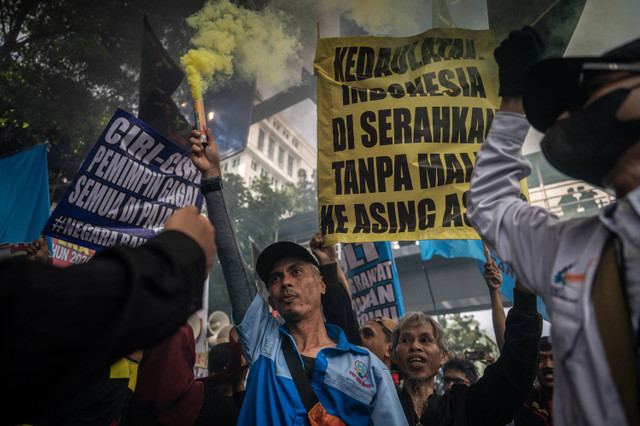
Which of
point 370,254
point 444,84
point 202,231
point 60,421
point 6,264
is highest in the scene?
point 444,84

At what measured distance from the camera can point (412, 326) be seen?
10.1 ft

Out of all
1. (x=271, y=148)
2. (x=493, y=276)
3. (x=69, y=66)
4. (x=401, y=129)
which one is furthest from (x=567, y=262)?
(x=271, y=148)

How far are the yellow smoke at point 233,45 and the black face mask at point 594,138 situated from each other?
2351 mm

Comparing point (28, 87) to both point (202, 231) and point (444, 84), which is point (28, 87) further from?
point (202, 231)

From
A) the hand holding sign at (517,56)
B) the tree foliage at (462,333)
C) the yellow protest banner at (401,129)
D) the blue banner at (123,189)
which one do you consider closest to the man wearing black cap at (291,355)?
the yellow protest banner at (401,129)

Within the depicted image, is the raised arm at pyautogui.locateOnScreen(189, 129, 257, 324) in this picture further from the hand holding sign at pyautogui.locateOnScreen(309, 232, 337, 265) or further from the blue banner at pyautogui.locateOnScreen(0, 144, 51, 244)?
the blue banner at pyautogui.locateOnScreen(0, 144, 51, 244)

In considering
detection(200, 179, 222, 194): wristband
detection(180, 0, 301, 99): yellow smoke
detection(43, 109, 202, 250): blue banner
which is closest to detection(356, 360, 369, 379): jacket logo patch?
detection(200, 179, 222, 194): wristband

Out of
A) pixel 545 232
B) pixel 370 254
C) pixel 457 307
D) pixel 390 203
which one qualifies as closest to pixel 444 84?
pixel 390 203

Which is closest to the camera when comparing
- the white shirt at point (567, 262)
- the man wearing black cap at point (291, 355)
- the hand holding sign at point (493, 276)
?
the white shirt at point (567, 262)

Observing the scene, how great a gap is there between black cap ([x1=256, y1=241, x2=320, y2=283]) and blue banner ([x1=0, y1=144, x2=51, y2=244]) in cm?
378

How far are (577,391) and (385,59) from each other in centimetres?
302

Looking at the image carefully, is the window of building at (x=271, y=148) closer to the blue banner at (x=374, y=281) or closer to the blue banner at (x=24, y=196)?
the blue banner at (x=24, y=196)

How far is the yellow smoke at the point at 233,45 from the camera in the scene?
10.4 feet

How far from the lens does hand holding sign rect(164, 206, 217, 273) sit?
1.10 metres
